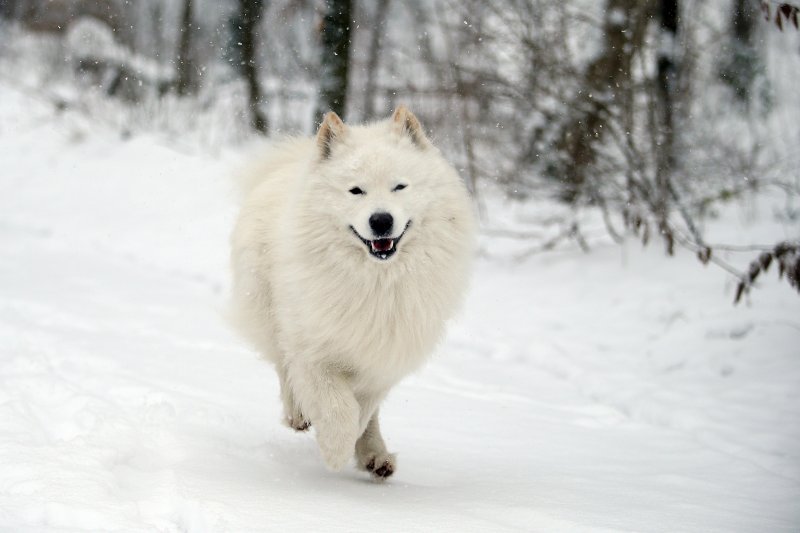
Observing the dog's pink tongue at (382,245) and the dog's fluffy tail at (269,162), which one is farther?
the dog's fluffy tail at (269,162)

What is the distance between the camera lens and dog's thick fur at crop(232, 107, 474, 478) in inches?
137

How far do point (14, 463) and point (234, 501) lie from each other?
0.82 metres

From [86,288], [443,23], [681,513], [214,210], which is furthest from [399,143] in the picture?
[214,210]

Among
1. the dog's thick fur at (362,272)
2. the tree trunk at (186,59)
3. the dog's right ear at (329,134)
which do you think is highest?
the tree trunk at (186,59)

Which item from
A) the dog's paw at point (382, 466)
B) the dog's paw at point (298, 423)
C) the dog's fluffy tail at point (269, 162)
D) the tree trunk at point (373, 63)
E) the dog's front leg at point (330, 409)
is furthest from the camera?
the tree trunk at point (373, 63)

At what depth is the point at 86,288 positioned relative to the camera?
7641mm

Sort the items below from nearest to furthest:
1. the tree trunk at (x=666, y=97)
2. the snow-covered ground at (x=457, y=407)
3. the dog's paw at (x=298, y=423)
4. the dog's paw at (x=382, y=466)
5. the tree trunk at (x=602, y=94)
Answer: the snow-covered ground at (x=457, y=407), the dog's paw at (x=382, y=466), the dog's paw at (x=298, y=423), the tree trunk at (x=666, y=97), the tree trunk at (x=602, y=94)

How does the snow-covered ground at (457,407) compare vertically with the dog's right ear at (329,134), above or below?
below

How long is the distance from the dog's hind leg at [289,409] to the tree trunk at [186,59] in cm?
1236

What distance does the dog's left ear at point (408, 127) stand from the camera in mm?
3771

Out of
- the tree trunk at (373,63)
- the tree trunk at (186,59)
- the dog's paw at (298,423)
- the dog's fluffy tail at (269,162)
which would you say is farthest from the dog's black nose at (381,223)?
the tree trunk at (186,59)

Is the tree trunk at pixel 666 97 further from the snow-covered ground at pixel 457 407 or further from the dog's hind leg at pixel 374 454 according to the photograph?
the dog's hind leg at pixel 374 454

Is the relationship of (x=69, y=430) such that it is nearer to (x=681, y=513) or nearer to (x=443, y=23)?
(x=681, y=513)

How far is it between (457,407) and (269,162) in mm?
1993
